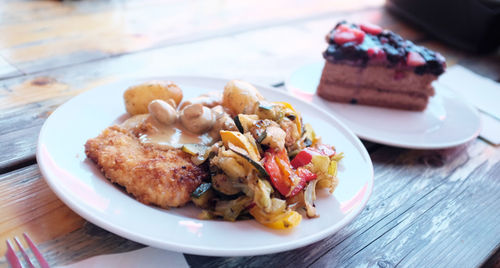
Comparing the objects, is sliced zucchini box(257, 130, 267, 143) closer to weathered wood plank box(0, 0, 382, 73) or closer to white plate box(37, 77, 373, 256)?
white plate box(37, 77, 373, 256)

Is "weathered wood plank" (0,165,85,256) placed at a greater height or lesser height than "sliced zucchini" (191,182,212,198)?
lesser

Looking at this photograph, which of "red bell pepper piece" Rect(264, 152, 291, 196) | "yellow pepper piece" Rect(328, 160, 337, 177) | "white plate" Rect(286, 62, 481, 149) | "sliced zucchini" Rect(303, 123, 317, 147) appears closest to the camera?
"red bell pepper piece" Rect(264, 152, 291, 196)

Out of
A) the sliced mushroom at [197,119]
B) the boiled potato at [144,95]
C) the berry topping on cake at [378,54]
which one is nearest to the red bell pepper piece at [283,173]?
the sliced mushroom at [197,119]

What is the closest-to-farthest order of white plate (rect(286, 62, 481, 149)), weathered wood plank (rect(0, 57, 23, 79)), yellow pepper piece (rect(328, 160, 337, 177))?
yellow pepper piece (rect(328, 160, 337, 177))
white plate (rect(286, 62, 481, 149))
weathered wood plank (rect(0, 57, 23, 79))

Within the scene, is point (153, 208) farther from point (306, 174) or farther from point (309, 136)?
point (309, 136)

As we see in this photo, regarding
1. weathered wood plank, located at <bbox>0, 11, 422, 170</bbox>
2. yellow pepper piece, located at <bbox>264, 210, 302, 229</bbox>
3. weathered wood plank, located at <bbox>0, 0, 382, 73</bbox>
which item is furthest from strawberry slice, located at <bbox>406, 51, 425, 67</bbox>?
yellow pepper piece, located at <bbox>264, 210, 302, 229</bbox>

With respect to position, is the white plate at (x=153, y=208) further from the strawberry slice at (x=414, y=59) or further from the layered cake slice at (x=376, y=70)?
the strawberry slice at (x=414, y=59)
